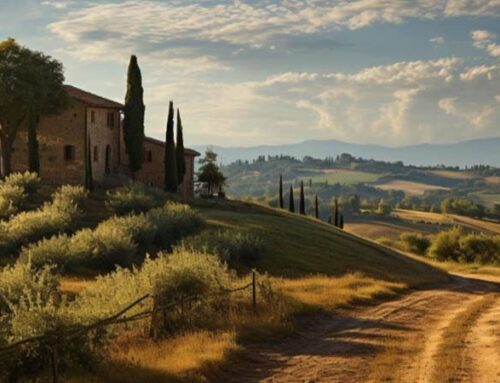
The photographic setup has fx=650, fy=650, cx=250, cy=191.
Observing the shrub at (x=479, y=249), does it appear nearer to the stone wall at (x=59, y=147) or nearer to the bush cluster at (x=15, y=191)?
the stone wall at (x=59, y=147)

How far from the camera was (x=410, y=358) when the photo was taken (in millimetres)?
15133

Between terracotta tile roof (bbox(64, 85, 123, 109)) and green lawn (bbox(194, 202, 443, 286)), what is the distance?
1587 centimetres

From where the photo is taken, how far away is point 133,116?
6244 centimetres

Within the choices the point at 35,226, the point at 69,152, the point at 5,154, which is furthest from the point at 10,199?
the point at 69,152

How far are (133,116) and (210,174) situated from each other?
11.9 m

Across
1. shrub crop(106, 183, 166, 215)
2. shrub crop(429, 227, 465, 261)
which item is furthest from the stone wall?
shrub crop(429, 227, 465, 261)

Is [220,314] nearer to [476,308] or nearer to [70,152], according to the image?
[476,308]

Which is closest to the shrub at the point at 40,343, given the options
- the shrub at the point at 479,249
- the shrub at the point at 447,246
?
the shrub at the point at 479,249

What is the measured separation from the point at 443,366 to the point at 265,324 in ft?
18.0

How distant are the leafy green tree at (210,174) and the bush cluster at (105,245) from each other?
1247 inches

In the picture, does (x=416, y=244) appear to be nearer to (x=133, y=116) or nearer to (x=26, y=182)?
(x=133, y=116)

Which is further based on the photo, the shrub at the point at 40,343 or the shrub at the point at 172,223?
the shrub at the point at 172,223

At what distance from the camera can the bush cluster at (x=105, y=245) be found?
28984 millimetres

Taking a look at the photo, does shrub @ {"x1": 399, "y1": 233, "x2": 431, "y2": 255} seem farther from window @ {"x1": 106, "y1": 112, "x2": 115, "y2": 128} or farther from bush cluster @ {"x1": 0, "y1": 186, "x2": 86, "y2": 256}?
bush cluster @ {"x1": 0, "y1": 186, "x2": 86, "y2": 256}
